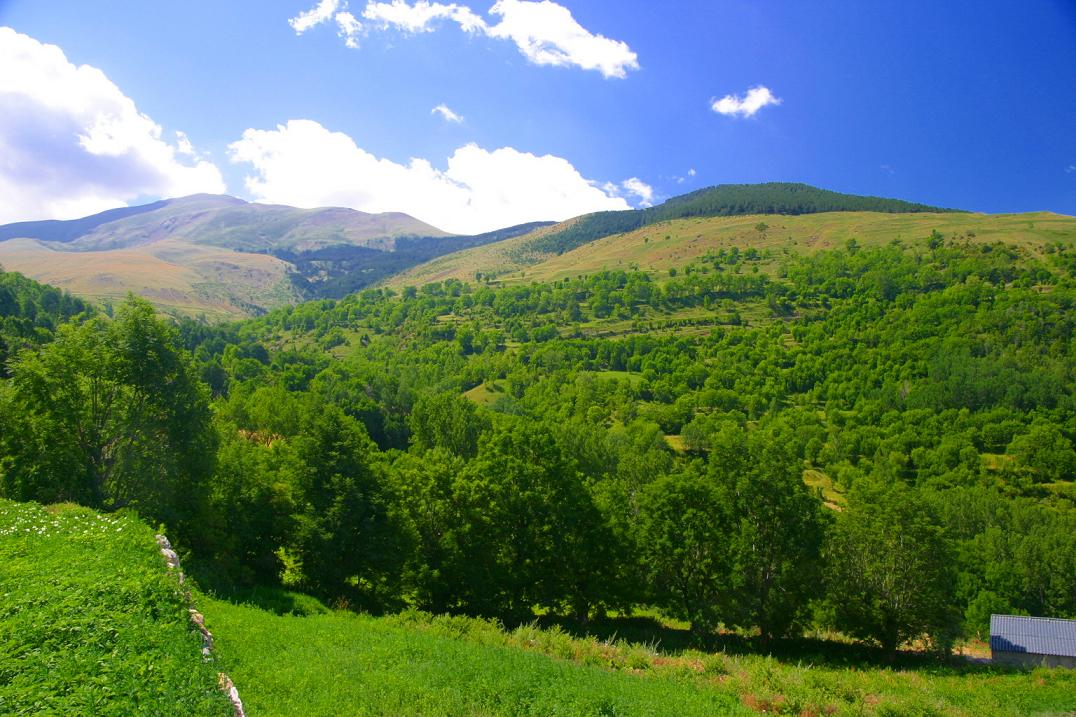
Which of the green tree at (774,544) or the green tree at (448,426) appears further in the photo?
the green tree at (448,426)

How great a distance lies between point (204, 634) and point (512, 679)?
791 cm

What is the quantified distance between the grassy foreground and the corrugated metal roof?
1755 centimetres

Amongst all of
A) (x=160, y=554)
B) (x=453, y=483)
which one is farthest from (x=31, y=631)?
(x=453, y=483)

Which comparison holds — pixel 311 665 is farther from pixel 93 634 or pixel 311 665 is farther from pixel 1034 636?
pixel 1034 636

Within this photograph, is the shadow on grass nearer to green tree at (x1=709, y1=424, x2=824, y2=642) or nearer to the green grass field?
green tree at (x1=709, y1=424, x2=824, y2=642)

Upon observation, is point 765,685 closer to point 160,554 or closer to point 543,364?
point 160,554

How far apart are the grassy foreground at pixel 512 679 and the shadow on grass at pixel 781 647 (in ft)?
8.98

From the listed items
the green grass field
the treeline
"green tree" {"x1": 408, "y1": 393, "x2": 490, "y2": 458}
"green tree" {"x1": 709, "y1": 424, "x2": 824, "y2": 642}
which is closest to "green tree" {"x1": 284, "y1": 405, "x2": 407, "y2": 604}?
the green grass field

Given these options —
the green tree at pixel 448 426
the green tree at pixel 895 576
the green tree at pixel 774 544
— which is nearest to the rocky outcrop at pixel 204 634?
the green tree at pixel 774 544

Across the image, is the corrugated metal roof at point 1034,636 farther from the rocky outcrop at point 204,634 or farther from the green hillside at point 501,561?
the rocky outcrop at point 204,634

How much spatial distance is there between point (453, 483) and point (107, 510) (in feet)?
52.6

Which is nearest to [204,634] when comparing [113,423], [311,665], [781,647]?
[311,665]

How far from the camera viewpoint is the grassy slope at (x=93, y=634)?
9.02m

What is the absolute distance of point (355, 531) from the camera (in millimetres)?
27812
